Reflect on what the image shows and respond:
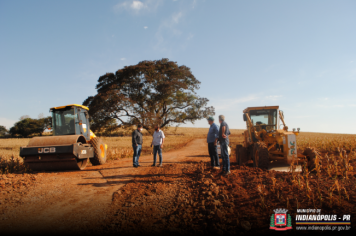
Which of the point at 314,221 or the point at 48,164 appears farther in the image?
the point at 48,164

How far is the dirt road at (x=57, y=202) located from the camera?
377cm

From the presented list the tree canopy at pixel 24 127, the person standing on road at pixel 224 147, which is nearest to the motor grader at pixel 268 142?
the person standing on road at pixel 224 147

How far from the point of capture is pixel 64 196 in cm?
536

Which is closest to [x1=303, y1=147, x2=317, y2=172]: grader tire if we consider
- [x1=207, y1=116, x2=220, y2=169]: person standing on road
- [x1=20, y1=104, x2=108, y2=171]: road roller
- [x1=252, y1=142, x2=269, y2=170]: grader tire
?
[x1=252, y1=142, x2=269, y2=170]: grader tire

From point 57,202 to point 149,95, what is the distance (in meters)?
22.2

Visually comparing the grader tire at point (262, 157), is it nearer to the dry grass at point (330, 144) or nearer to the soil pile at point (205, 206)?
the soil pile at point (205, 206)

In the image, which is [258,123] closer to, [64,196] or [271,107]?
[271,107]

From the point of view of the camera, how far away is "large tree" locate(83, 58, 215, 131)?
78.8 feet

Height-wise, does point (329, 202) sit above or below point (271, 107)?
below

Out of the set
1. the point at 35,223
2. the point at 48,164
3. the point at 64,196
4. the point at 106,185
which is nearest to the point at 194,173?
the point at 106,185

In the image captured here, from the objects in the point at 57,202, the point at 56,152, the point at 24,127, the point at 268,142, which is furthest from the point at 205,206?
the point at 24,127

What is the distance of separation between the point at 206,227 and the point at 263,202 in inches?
51.4

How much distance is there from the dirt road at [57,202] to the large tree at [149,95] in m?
16.9

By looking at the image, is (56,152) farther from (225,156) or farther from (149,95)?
(149,95)
